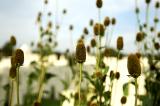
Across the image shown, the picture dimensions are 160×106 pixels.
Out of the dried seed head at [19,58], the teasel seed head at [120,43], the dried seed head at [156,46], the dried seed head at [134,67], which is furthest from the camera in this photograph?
the dried seed head at [156,46]

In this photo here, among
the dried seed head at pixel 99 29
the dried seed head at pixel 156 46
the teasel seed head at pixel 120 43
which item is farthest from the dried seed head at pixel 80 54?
the dried seed head at pixel 156 46

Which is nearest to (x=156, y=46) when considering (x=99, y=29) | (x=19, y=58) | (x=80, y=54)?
(x=99, y=29)

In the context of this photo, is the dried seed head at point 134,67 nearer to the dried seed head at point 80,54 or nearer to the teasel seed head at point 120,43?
the dried seed head at point 80,54

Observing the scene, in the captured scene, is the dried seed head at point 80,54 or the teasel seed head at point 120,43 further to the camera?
the teasel seed head at point 120,43

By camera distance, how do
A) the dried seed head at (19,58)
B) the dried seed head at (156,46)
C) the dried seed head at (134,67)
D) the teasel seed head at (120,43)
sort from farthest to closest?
the dried seed head at (156,46) < the teasel seed head at (120,43) < the dried seed head at (19,58) < the dried seed head at (134,67)

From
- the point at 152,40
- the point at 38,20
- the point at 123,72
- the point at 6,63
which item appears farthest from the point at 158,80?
the point at 6,63

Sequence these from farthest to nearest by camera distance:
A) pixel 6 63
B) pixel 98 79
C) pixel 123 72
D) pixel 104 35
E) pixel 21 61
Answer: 1. pixel 6 63
2. pixel 123 72
3. pixel 104 35
4. pixel 98 79
5. pixel 21 61

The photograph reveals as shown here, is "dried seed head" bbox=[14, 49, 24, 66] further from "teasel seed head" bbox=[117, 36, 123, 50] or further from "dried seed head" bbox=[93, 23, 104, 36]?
"dried seed head" bbox=[93, 23, 104, 36]

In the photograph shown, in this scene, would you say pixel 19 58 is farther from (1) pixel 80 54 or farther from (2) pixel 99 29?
(2) pixel 99 29

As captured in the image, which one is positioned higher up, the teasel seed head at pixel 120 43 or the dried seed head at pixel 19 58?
the teasel seed head at pixel 120 43

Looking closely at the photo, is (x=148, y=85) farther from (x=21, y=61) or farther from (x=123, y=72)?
(x=21, y=61)

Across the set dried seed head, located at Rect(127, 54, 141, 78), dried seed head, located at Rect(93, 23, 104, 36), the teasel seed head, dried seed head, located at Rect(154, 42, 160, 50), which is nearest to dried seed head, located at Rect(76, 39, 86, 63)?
dried seed head, located at Rect(127, 54, 141, 78)
